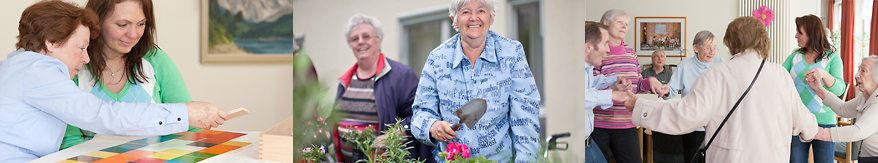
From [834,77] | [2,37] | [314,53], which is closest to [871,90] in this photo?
[834,77]

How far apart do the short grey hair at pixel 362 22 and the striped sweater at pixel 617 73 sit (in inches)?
55.0

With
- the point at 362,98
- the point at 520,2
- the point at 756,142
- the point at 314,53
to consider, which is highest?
the point at 520,2

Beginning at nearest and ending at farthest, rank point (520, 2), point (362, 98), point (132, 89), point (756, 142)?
point (520, 2)
point (362, 98)
point (132, 89)
point (756, 142)

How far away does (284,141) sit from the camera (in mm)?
2074

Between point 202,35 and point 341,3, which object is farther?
point 202,35

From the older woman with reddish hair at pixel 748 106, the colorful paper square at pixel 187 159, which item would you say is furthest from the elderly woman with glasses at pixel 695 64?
the colorful paper square at pixel 187 159

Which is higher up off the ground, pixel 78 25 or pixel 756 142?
pixel 78 25

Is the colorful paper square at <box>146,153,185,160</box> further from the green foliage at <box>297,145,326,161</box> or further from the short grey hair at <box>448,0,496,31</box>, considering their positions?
the short grey hair at <box>448,0,496,31</box>

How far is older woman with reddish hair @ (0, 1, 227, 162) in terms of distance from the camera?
1843 mm

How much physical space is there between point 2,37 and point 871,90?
4358mm

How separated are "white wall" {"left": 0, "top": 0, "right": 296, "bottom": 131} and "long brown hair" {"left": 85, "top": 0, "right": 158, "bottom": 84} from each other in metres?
0.07

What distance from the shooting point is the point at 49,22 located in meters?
1.88

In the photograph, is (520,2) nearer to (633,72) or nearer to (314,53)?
(314,53)

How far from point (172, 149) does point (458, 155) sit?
141 cm
